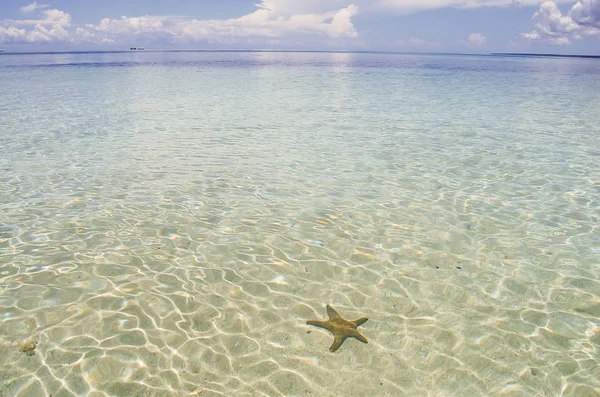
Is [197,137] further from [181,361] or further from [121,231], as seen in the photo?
[181,361]

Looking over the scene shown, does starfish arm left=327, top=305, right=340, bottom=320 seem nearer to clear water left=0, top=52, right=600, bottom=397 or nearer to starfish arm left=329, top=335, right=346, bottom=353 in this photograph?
clear water left=0, top=52, right=600, bottom=397

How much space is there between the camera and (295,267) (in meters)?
5.99

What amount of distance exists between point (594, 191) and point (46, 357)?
34.9ft

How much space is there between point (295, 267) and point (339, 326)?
60.3 inches

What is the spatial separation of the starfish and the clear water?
0.09 metres

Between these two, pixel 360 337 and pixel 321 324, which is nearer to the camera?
pixel 360 337

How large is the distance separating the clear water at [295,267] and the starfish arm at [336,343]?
8 cm

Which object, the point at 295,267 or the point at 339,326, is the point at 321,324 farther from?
the point at 295,267

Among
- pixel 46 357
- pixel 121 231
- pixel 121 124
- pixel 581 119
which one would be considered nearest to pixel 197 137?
pixel 121 124

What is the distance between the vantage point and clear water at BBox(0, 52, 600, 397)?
4.09 metres

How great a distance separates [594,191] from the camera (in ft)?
29.4

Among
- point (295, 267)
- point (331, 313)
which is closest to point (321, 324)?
point (331, 313)

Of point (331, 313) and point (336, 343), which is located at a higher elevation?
point (331, 313)

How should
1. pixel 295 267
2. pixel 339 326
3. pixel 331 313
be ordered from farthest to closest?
pixel 295 267
pixel 331 313
pixel 339 326
